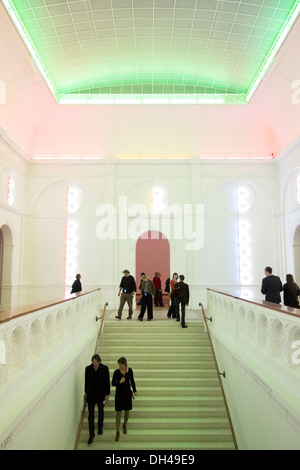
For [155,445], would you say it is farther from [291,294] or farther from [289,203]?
[289,203]

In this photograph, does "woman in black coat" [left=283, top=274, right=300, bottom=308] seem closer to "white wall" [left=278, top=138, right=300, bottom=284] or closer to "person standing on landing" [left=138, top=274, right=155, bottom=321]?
"person standing on landing" [left=138, top=274, right=155, bottom=321]

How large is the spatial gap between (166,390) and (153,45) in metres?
10.5

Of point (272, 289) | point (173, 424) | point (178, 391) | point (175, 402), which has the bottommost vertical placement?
point (173, 424)

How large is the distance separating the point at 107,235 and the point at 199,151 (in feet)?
17.9

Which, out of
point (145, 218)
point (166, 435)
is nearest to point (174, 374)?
point (166, 435)

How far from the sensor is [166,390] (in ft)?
25.4

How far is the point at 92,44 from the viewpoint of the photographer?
37.8 ft

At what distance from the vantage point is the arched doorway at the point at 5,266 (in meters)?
13.5

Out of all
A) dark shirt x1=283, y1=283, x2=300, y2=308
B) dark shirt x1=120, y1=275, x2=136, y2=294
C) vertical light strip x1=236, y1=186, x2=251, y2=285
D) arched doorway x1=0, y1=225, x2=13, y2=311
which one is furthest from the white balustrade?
vertical light strip x1=236, y1=186, x2=251, y2=285

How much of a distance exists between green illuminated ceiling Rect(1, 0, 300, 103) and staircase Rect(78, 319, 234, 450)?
349 inches

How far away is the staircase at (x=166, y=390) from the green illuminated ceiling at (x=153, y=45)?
29.1ft
